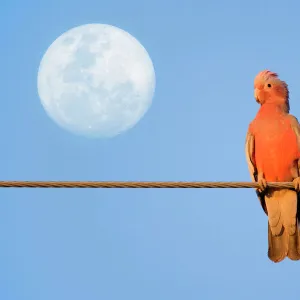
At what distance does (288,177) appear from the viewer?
810 cm

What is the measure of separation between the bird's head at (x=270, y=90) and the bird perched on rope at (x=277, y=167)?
2.5 inches

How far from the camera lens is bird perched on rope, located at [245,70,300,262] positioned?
809 centimetres

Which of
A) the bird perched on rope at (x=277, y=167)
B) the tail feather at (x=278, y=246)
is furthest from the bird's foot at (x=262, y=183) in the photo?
the tail feather at (x=278, y=246)

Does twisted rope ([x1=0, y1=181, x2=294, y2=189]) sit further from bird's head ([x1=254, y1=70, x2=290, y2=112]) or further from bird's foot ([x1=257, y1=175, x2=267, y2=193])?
bird's head ([x1=254, y1=70, x2=290, y2=112])

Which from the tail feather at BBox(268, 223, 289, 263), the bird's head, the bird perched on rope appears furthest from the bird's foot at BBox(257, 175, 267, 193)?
the bird's head

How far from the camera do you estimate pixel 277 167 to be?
8.09 meters

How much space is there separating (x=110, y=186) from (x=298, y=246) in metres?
3.48

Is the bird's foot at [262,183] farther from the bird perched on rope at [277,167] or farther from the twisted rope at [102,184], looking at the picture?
the twisted rope at [102,184]

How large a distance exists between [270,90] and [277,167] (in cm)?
105

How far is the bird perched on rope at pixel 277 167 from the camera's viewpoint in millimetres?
8086

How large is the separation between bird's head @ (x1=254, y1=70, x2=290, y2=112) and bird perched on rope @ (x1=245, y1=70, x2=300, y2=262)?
6cm

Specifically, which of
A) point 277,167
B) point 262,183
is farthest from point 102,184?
point 277,167

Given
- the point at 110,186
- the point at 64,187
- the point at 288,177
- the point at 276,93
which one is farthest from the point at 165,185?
the point at 276,93

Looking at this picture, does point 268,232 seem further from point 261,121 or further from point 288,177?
point 261,121
